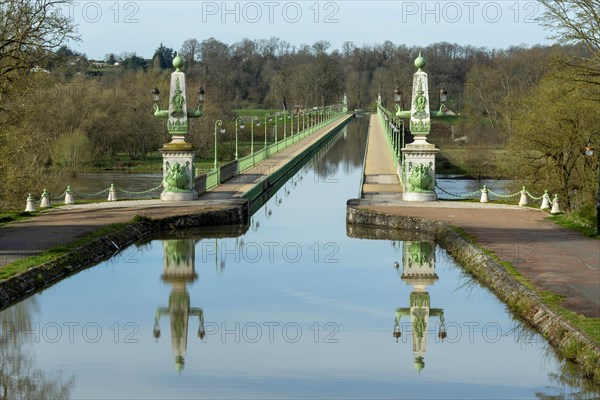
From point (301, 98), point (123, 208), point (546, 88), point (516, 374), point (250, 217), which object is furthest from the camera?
point (301, 98)

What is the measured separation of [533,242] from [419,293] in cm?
455

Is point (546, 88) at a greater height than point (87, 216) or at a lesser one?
greater

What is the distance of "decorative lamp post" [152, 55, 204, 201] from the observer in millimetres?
35125

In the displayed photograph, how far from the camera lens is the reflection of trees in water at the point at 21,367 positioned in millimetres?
13906

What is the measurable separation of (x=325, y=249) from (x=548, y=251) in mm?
7401

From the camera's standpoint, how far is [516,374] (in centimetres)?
1488

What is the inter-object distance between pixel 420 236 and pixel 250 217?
31.6 ft

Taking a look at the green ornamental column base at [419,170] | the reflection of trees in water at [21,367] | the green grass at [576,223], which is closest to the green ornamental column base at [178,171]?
the green ornamental column base at [419,170]

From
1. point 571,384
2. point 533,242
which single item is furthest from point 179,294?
point 571,384

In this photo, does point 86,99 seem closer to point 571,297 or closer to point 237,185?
point 237,185

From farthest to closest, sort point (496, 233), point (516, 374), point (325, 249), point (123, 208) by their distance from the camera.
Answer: point (123, 208) < point (325, 249) < point (496, 233) < point (516, 374)

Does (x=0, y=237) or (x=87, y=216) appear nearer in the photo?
(x=0, y=237)

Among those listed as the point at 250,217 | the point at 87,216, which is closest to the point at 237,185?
the point at 250,217

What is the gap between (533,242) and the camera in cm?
2519
